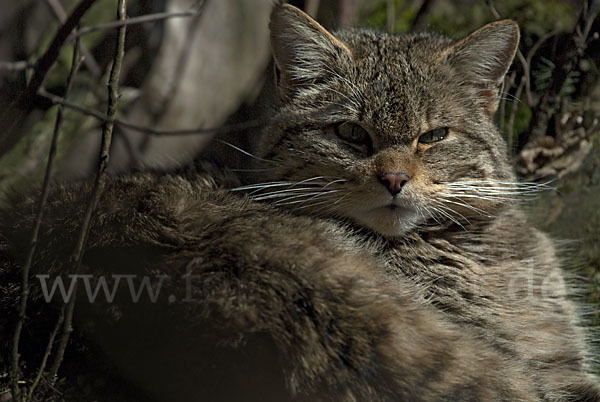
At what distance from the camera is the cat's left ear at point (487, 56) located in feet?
9.66

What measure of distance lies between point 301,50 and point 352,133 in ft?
1.51

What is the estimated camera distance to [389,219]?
2719mm

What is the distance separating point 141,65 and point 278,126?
2.23 meters

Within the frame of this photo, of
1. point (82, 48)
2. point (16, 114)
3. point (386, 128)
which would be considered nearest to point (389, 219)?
point (386, 128)

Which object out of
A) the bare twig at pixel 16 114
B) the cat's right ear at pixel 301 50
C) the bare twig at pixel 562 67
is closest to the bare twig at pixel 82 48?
the bare twig at pixel 16 114

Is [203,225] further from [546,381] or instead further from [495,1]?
[495,1]

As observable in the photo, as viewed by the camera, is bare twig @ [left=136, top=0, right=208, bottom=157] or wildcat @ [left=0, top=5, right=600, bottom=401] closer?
wildcat @ [left=0, top=5, right=600, bottom=401]

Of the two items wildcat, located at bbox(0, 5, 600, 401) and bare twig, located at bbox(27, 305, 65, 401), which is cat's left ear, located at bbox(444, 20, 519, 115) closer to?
wildcat, located at bbox(0, 5, 600, 401)

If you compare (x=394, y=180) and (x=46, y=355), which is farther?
(x=394, y=180)

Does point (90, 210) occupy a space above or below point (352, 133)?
below

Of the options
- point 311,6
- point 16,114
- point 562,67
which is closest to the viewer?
point 16,114

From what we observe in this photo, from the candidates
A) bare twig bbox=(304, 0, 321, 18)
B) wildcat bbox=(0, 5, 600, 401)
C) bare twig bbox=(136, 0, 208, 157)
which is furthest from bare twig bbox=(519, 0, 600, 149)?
bare twig bbox=(136, 0, 208, 157)

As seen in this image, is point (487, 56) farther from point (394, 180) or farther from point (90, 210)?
point (90, 210)

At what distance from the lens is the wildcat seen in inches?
82.1
